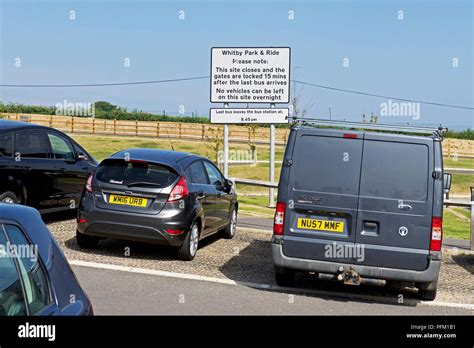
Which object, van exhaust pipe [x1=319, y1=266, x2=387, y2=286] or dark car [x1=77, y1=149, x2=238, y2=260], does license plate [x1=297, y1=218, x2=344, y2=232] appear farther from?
dark car [x1=77, y1=149, x2=238, y2=260]

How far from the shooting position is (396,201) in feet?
27.4

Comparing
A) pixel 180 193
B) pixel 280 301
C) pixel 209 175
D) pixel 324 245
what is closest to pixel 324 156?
pixel 324 245

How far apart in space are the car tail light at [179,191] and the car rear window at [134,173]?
10 centimetres

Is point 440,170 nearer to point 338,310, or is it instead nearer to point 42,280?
point 338,310

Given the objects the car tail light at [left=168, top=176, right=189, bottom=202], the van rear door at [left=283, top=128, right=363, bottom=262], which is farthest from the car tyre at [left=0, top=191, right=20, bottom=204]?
the van rear door at [left=283, top=128, right=363, bottom=262]

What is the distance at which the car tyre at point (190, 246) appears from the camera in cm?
1036

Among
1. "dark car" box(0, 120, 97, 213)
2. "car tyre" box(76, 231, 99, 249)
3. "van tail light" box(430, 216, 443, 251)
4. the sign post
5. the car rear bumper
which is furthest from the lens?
the sign post

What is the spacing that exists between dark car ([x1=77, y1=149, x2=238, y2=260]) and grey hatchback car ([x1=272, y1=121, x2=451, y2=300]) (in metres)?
2.10

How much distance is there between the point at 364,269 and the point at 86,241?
4687mm

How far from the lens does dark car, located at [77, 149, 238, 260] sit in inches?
396

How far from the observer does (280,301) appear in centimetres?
838

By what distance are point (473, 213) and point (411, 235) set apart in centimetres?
516

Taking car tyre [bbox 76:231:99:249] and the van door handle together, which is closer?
the van door handle
